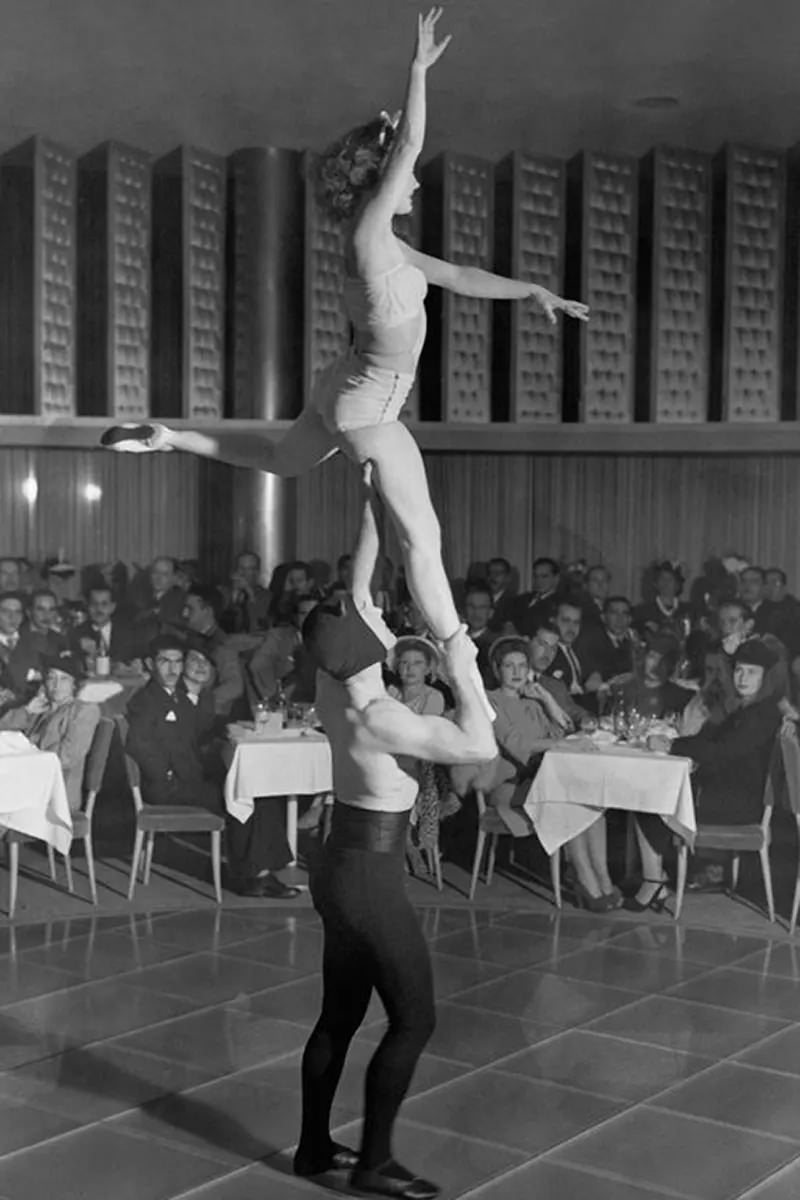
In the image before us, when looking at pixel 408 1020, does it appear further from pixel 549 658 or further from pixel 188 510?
pixel 188 510

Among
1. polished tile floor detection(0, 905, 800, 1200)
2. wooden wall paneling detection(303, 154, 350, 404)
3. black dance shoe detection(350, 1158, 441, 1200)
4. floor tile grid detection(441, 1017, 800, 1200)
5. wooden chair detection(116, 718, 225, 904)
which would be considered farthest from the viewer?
wooden wall paneling detection(303, 154, 350, 404)

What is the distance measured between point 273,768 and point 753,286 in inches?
223

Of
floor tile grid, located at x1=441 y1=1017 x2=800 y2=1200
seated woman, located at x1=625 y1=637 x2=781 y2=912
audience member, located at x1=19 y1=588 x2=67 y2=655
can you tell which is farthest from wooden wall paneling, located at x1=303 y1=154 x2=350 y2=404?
floor tile grid, located at x1=441 y1=1017 x2=800 y2=1200

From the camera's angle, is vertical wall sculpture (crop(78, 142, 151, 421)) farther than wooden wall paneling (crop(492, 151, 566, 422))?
Yes

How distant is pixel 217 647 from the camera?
944 cm

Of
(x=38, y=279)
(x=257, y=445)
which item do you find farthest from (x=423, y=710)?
(x=38, y=279)

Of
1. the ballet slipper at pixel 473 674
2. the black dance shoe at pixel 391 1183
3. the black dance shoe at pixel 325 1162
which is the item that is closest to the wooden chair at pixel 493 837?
the black dance shoe at pixel 325 1162

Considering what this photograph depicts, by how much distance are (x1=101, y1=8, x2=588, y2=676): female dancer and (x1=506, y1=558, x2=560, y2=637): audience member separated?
688 cm

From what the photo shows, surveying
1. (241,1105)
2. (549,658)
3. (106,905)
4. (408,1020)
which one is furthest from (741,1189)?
(549,658)

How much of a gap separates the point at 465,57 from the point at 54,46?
235cm

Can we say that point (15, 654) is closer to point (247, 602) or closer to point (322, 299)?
point (247, 602)

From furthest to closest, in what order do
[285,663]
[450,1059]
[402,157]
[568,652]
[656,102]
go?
[656,102] < [568,652] < [285,663] < [450,1059] < [402,157]

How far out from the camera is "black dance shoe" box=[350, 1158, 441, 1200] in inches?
162

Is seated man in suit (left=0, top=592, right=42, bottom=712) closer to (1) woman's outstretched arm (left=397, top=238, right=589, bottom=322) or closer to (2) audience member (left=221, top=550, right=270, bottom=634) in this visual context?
(2) audience member (left=221, top=550, right=270, bottom=634)
